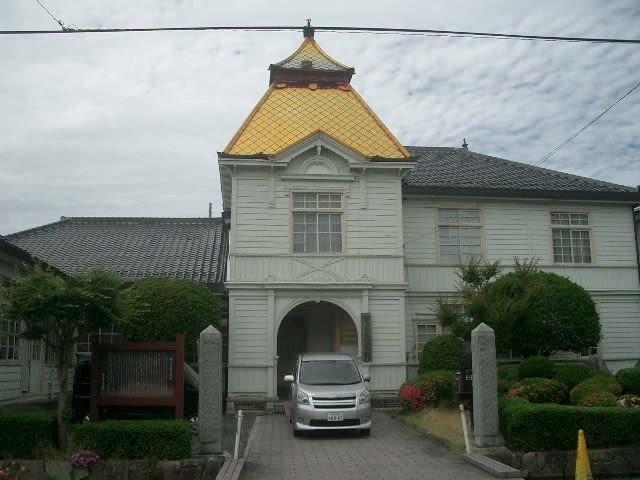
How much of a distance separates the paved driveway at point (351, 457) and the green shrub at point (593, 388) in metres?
3.53

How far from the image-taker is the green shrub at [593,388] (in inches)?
600

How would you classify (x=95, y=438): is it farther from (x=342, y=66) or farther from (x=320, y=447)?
(x=342, y=66)

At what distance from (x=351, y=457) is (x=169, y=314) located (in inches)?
303

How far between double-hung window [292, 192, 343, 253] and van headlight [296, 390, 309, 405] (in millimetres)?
6201

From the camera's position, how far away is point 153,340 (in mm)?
18719

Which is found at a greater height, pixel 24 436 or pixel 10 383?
pixel 10 383

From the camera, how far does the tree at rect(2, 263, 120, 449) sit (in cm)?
1233

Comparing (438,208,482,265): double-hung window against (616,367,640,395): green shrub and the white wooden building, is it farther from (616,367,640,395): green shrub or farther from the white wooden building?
(616,367,640,395): green shrub

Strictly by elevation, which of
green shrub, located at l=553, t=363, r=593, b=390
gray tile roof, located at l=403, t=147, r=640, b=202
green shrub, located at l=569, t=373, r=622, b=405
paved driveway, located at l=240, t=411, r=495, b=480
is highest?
gray tile roof, located at l=403, t=147, r=640, b=202

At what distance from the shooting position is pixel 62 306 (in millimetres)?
12312

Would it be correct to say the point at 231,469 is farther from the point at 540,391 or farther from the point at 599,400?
the point at 599,400

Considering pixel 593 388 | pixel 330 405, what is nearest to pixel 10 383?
pixel 330 405

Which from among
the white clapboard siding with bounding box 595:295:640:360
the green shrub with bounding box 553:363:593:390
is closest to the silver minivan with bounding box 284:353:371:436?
the green shrub with bounding box 553:363:593:390

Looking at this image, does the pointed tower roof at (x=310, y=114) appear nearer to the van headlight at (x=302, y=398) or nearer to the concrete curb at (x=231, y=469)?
the van headlight at (x=302, y=398)
